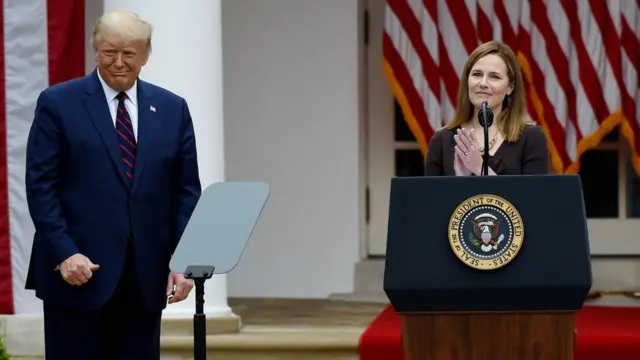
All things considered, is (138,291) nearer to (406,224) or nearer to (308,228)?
(406,224)

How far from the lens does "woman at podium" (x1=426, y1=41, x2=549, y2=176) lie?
173 inches

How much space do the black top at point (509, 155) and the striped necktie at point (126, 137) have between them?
0.95 m

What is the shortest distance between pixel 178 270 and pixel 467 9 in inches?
209

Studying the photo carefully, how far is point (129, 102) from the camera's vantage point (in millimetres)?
4355

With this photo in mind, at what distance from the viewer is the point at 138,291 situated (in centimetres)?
426

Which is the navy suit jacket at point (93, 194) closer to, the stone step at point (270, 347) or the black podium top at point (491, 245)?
the black podium top at point (491, 245)

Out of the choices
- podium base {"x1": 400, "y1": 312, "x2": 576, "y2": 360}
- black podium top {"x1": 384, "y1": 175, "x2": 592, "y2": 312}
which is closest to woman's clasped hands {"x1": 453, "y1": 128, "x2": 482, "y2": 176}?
black podium top {"x1": 384, "y1": 175, "x2": 592, "y2": 312}

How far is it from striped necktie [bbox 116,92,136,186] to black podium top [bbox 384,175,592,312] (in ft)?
3.33

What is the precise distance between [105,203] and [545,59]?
189 inches

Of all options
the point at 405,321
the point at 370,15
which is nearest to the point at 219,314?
the point at 370,15

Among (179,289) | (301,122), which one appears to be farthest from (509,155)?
(301,122)

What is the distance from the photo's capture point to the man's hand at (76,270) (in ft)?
13.5

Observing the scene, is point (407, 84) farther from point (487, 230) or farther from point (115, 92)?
point (487, 230)

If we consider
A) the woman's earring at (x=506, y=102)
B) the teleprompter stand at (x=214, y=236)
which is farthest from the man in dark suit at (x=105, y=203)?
the woman's earring at (x=506, y=102)
